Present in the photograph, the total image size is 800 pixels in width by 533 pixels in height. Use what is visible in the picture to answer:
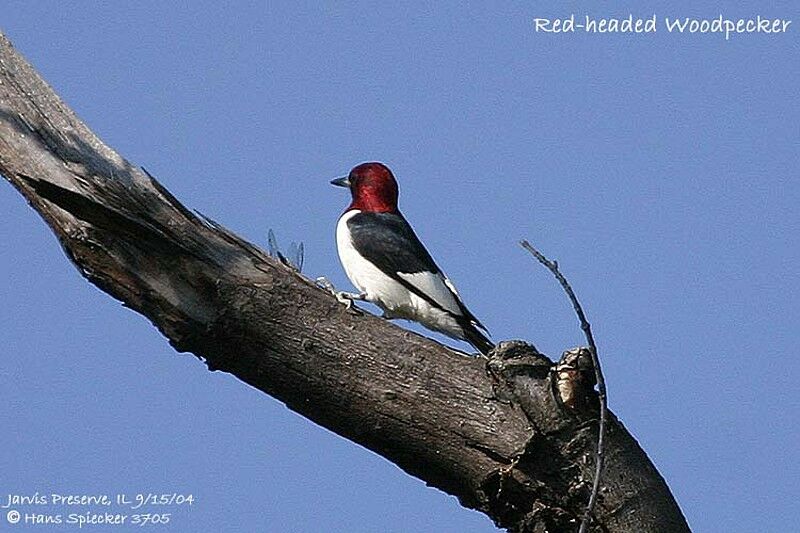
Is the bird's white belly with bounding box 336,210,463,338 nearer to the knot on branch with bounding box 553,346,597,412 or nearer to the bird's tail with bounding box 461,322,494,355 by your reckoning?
the bird's tail with bounding box 461,322,494,355

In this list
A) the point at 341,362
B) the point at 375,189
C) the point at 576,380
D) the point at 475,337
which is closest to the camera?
the point at 576,380

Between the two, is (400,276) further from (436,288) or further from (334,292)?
(334,292)

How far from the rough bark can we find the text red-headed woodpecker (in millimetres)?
1912

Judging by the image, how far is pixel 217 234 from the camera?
14.7 ft

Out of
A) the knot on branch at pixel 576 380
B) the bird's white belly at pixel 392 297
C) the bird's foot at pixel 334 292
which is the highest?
the bird's white belly at pixel 392 297

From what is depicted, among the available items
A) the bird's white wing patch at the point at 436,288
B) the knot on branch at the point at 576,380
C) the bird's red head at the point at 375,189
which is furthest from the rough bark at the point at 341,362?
the bird's red head at the point at 375,189

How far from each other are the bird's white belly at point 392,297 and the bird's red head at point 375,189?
0.64 metres

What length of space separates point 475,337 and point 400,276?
50cm

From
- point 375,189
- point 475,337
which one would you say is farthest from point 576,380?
point 375,189

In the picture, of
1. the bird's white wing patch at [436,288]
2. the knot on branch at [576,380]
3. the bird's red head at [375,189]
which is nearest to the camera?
the knot on branch at [576,380]

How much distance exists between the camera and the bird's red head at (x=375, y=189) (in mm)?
7469

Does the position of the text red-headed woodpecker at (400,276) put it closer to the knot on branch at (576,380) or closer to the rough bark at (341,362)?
the rough bark at (341,362)

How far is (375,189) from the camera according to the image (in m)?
7.52

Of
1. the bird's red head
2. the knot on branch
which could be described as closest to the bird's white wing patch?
the bird's red head
